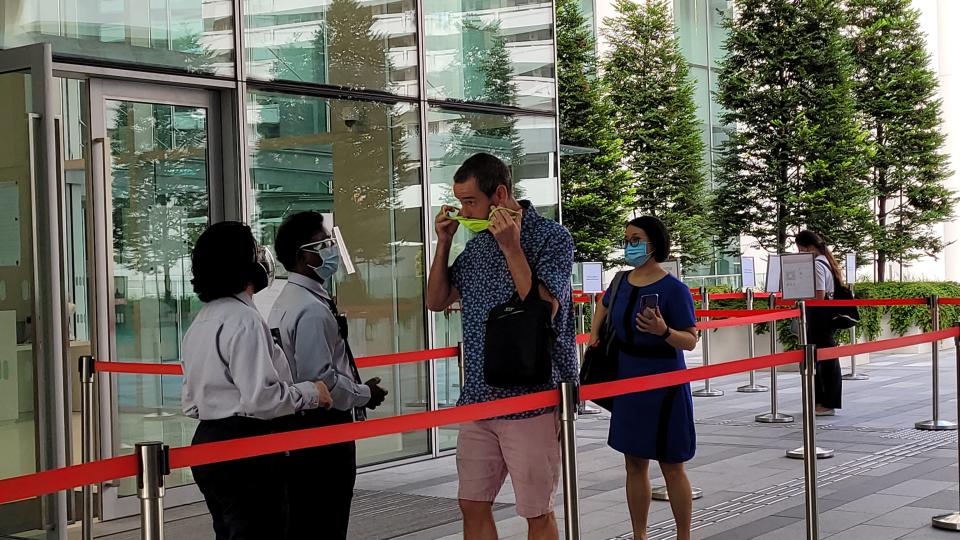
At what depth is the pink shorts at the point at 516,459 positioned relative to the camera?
423 cm

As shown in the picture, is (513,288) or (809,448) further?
(809,448)

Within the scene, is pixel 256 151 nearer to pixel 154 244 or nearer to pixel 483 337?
pixel 154 244

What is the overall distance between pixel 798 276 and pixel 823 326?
47.5 inches

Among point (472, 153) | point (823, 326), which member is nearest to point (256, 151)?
point (472, 153)

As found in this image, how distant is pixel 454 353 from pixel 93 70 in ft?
→ 9.44

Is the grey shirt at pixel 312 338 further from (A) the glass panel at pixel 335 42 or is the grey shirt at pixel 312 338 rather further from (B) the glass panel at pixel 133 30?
(A) the glass panel at pixel 335 42

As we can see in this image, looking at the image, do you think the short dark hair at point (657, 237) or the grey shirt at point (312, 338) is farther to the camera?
the short dark hair at point (657, 237)

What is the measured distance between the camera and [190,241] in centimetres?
809

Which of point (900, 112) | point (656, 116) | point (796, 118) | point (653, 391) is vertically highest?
point (656, 116)

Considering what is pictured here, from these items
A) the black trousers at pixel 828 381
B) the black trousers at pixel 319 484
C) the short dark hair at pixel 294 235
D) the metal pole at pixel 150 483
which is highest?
the short dark hair at pixel 294 235

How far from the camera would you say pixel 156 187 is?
7930 millimetres

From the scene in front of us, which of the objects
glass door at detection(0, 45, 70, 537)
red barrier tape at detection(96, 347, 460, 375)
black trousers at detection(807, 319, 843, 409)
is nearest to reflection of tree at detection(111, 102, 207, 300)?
glass door at detection(0, 45, 70, 537)

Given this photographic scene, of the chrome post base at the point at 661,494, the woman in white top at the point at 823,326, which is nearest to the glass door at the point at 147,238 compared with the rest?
the chrome post base at the point at 661,494

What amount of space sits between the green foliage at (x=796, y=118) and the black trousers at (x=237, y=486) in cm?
1759
